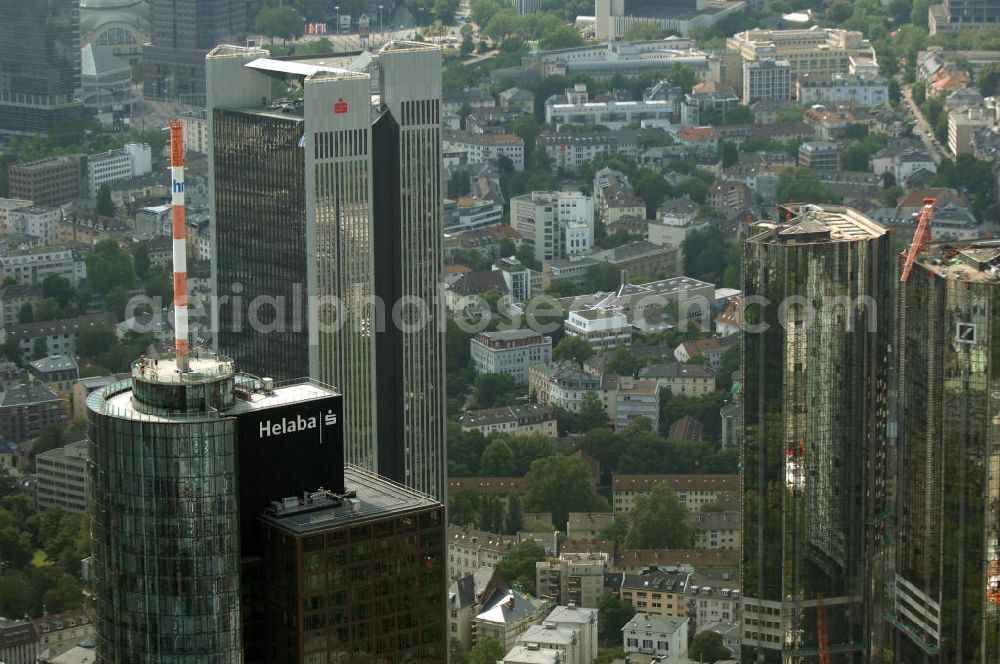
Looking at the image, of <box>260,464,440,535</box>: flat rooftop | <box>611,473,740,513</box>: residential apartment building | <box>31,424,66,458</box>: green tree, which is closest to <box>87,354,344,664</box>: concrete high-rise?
<box>260,464,440,535</box>: flat rooftop

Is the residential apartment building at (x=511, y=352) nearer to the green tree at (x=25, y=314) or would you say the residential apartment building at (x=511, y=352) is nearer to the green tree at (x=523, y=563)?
the green tree at (x=25, y=314)

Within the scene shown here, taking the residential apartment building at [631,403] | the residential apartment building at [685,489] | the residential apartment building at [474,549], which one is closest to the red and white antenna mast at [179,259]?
the residential apartment building at [474,549]

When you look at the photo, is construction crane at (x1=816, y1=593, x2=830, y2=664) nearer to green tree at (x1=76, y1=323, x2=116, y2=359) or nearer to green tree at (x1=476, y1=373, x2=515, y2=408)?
green tree at (x1=476, y1=373, x2=515, y2=408)

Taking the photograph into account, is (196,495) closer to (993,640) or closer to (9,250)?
(993,640)

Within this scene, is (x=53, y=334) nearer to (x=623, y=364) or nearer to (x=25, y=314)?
(x=25, y=314)

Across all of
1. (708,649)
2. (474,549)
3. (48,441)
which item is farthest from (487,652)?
(48,441)

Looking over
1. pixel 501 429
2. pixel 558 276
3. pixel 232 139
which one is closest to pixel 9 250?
pixel 558 276
